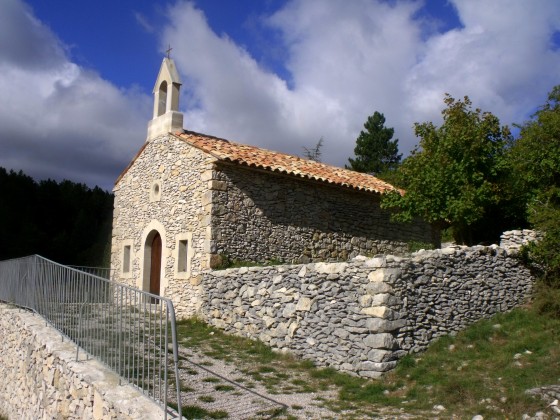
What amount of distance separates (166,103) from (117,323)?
1037cm

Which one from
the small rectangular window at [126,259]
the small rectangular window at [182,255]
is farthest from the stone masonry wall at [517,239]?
the small rectangular window at [126,259]

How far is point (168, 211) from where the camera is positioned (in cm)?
1468

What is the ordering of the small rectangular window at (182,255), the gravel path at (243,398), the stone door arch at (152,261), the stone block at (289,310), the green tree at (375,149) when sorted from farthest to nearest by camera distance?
the green tree at (375,149) < the stone door arch at (152,261) < the small rectangular window at (182,255) < the stone block at (289,310) < the gravel path at (243,398)

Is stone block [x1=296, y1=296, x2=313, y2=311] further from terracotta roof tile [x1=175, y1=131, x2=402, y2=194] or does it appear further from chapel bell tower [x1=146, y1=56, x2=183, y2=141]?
chapel bell tower [x1=146, y1=56, x2=183, y2=141]

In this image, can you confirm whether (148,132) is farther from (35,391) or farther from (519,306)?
(519,306)

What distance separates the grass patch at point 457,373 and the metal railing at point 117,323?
6.97ft

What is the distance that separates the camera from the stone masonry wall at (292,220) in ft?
44.1

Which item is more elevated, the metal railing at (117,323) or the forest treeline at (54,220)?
the forest treeline at (54,220)

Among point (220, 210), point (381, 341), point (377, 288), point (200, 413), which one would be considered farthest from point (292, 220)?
point (200, 413)

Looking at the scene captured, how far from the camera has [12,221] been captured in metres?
26.6

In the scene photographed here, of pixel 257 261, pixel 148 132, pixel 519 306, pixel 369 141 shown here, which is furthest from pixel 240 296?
pixel 369 141

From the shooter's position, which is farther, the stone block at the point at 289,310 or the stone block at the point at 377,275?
the stone block at the point at 289,310

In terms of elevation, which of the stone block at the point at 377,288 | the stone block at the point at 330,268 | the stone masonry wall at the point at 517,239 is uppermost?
the stone masonry wall at the point at 517,239

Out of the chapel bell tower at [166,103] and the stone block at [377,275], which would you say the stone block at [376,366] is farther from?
the chapel bell tower at [166,103]
